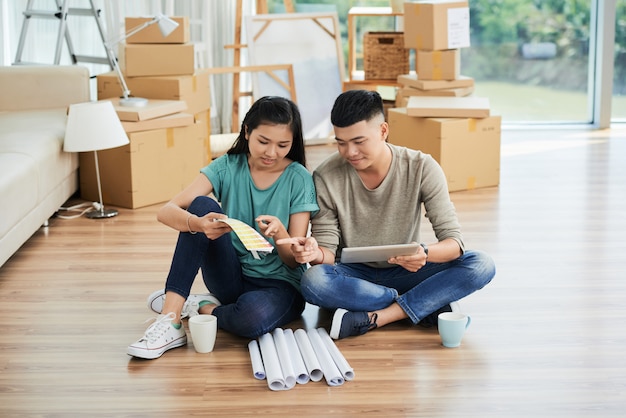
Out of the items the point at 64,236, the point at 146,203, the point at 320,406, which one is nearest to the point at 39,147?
the point at 64,236

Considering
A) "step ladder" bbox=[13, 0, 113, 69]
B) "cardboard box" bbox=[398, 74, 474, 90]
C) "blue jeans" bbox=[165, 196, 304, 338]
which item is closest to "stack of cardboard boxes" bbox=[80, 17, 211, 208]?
"step ladder" bbox=[13, 0, 113, 69]

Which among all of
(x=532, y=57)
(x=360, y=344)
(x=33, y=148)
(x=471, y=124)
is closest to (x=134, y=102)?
(x=33, y=148)

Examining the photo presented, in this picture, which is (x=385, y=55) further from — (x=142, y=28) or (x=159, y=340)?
(x=159, y=340)

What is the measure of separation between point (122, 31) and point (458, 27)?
2.21 meters

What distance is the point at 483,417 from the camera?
7.65 feet

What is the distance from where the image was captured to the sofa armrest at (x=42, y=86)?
5160 mm

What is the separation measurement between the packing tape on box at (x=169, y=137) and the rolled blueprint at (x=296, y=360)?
7.19ft

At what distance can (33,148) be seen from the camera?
13.6 feet

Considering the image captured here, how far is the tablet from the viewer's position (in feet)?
8.64

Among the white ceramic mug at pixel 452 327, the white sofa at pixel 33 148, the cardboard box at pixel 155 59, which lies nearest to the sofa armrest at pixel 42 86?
the white sofa at pixel 33 148

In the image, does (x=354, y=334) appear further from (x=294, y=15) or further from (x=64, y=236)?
(x=294, y=15)

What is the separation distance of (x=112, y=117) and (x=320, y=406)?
2491mm

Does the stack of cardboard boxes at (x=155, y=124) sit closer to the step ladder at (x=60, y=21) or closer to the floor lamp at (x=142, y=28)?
the floor lamp at (x=142, y=28)

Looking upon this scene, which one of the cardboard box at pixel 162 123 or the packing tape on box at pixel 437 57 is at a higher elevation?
the packing tape on box at pixel 437 57
